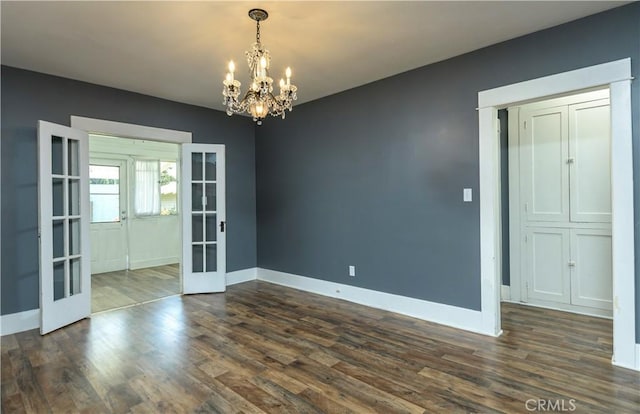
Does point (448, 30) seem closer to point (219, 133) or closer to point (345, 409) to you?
point (345, 409)

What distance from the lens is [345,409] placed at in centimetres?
202

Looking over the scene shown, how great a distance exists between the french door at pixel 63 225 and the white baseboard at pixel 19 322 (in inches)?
11.7

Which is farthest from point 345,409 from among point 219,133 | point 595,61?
point 219,133

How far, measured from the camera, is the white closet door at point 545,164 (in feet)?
12.3

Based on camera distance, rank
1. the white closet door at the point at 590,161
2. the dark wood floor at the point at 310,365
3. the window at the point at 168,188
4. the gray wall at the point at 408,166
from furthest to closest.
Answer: the window at the point at 168,188 < the white closet door at the point at 590,161 < the gray wall at the point at 408,166 < the dark wood floor at the point at 310,365

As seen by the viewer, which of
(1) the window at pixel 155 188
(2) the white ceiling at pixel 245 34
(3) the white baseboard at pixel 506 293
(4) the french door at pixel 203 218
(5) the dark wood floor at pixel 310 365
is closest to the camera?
(5) the dark wood floor at pixel 310 365

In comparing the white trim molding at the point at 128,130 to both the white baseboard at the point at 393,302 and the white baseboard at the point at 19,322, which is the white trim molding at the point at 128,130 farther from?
the white baseboard at the point at 393,302

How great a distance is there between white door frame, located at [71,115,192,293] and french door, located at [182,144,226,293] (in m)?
0.18

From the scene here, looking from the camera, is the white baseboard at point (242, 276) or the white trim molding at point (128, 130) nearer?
the white trim molding at point (128, 130)

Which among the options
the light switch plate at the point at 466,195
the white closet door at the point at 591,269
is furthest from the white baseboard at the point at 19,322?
the white closet door at the point at 591,269

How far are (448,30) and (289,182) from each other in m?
3.00

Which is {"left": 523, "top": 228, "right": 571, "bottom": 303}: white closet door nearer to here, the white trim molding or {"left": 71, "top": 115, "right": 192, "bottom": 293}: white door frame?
{"left": 71, "top": 115, "right": 192, "bottom": 293}: white door frame

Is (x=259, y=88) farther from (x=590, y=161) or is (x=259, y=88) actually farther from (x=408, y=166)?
(x=590, y=161)

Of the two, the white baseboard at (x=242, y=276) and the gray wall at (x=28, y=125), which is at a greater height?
the gray wall at (x=28, y=125)
